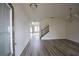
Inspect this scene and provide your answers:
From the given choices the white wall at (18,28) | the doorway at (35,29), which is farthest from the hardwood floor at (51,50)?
the doorway at (35,29)

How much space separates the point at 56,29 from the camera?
13.4 meters

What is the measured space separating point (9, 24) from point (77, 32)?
684 centimetres

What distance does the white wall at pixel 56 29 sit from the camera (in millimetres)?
13245

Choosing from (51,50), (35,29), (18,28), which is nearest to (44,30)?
→ (35,29)

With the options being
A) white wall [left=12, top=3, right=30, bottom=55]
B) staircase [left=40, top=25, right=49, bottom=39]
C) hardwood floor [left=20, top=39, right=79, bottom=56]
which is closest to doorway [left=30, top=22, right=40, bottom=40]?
staircase [left=40, top=25, right=49, bottom=39]

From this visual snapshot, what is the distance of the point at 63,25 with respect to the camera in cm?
1334

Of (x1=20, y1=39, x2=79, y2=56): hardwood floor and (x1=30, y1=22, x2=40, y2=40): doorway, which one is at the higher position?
(x1=30, y1=22, x2=40, y2=40): doorway

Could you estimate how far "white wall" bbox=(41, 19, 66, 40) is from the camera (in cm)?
1325

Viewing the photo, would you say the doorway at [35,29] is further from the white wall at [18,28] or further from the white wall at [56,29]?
the white wall at [18,28]

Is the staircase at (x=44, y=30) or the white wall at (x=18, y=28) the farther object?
the staircase at (x=44, y=30)

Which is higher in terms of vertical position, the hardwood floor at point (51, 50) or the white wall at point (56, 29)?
the white wall at point (56, 29)

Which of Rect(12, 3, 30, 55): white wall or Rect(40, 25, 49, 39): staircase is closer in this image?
Rect(12, 3, 30, 55): white wall

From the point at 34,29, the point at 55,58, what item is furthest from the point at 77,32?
the point at 55,58

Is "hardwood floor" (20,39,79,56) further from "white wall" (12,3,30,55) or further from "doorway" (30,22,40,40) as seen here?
"doorway" (30,22,40,40)
